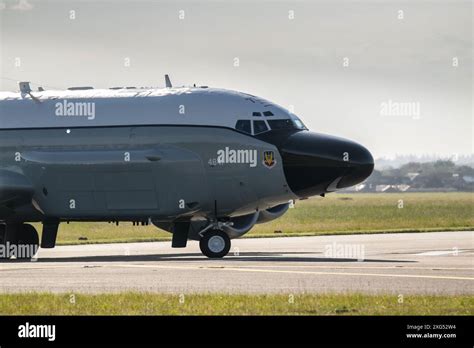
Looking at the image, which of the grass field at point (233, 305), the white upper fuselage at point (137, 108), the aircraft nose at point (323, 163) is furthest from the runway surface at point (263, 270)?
the white upper fuselage at point (137, 108)

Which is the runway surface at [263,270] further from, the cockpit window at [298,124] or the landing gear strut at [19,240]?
the cockpit window at [298,124]

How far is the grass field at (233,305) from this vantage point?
19.2 m

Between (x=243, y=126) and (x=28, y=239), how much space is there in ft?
27.3

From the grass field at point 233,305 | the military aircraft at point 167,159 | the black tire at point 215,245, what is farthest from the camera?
the black tire at point 215,245

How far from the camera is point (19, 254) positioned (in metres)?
36.8

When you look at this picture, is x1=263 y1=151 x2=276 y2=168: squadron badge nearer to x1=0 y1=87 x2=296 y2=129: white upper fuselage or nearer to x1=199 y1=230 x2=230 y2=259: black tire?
x1=0 y1=87 x2=296 y2=129: white upper fuselage

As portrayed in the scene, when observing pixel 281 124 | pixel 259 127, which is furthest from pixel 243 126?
pixel 281 124

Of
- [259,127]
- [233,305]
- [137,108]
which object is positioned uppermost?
[137,108]

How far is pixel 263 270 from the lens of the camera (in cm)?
2733

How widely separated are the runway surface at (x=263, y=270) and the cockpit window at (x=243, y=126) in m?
3.53

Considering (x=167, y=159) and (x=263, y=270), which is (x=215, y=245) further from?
(x=263, y=270)

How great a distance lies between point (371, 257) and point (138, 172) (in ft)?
22.4
